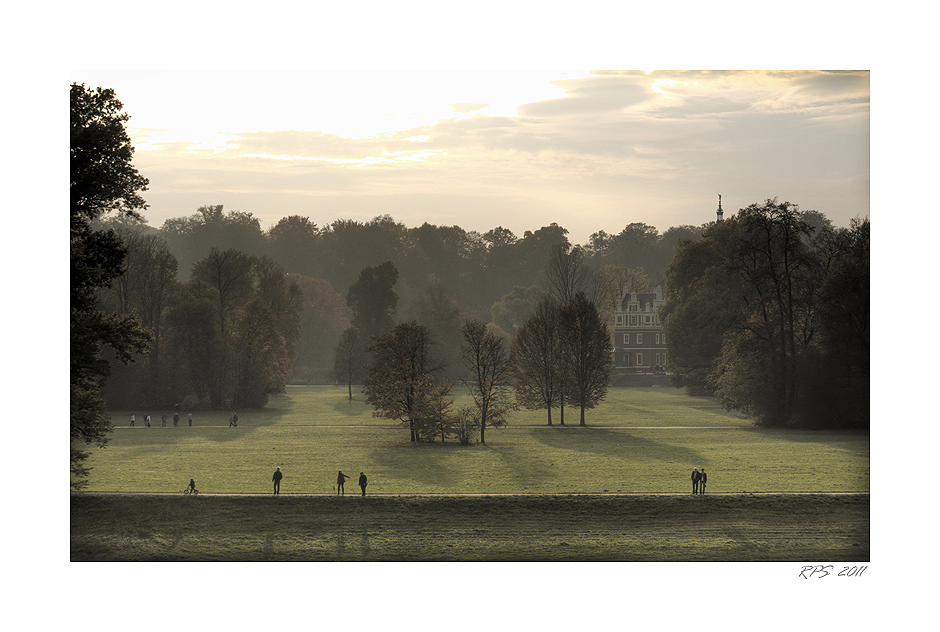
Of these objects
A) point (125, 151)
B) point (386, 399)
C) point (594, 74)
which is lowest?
point (386, 399)

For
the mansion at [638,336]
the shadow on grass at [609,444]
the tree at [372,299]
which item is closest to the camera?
the shadow on grass at [609,444]

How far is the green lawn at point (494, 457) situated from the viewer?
72.7ft

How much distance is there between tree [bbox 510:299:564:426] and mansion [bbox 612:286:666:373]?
3542 cm

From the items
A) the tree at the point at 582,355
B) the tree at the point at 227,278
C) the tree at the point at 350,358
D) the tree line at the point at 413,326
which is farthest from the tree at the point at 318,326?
the tree at the point at 582,355

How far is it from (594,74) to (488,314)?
65.2 metres

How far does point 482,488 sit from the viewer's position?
21.9 m

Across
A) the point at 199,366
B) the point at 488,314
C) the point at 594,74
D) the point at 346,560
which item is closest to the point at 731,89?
the point at 594,74

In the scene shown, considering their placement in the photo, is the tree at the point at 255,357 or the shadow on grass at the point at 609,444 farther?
the tree at the point at 255,357

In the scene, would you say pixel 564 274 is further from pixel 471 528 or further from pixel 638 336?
pixel 471 528

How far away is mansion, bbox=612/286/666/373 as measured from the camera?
76.5 m

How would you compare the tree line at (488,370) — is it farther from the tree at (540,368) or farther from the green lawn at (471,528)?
the green lawn at (471,528)

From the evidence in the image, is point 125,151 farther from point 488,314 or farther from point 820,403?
point 488,314

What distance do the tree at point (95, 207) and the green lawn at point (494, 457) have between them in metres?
4.86
